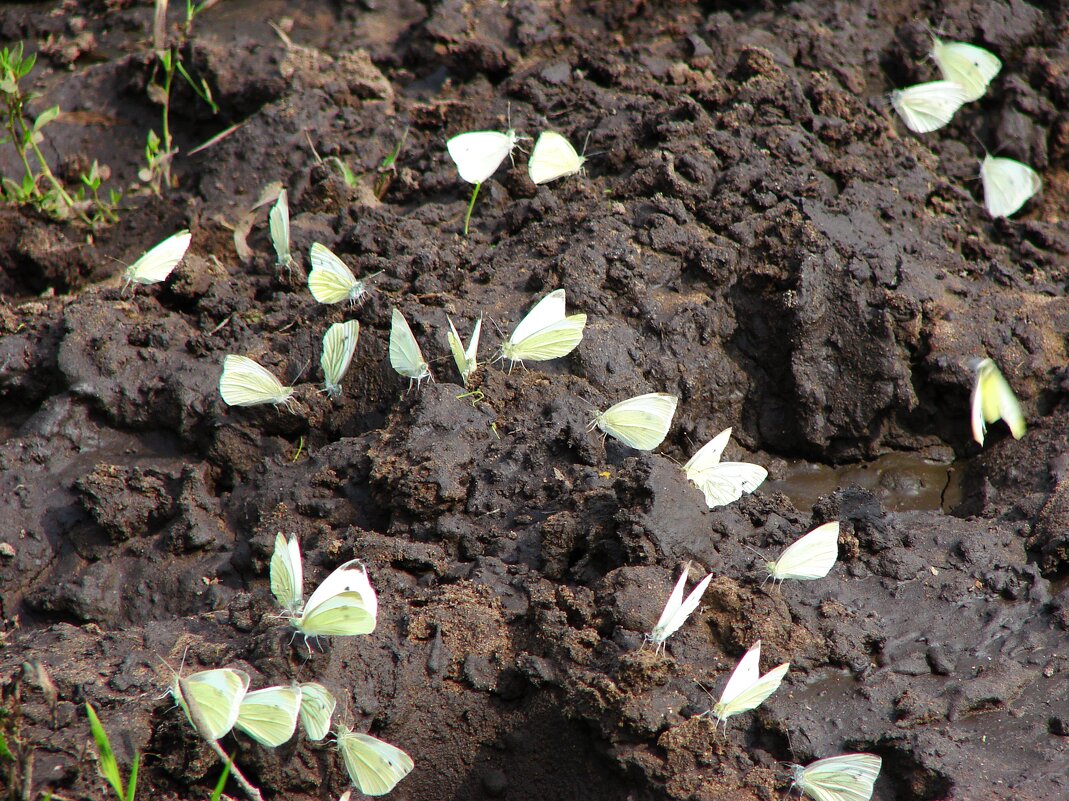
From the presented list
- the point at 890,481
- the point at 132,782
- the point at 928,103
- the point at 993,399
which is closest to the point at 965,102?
the point at 928,103

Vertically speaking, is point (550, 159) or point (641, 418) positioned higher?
point (550, 159)

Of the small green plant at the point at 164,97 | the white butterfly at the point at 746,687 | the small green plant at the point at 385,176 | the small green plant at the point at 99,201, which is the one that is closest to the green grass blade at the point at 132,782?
the white butterfly at the point at 746,687

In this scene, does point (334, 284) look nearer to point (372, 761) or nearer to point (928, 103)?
point (372, 761)

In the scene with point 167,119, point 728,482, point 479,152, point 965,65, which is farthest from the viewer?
point 167,119

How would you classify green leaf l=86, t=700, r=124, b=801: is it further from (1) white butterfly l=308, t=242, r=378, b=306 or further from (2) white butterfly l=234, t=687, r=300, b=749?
(1) white butterfly l=308, t=242, r=378, b=306

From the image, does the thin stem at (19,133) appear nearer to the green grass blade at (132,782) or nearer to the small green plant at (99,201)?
the small green plant at (99,201)

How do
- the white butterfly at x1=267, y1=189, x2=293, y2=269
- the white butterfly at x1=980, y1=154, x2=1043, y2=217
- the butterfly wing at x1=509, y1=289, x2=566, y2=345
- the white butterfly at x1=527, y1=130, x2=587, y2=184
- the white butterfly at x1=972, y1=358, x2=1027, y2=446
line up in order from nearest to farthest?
the butterfly wing at x1=509, y1=289, x2=566, y2=345, the white butterfly at x1=972, y1=358, x2=1027, y2=446, the white butterfly at x1=267, y1=189, x2=293, y2=269, the white butterfly at x1=527, y1=130, x2=587, y2=184, the white butterfly at x1=980, y1=154, x2=1043, y2=217

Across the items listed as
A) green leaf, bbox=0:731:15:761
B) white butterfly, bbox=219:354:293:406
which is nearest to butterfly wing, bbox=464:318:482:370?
white butterfly, bbox=219:354:293:406
